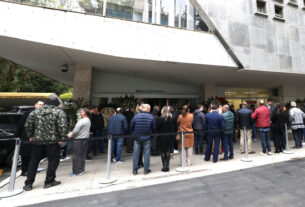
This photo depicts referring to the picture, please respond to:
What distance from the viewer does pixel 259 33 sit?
8.74 meters

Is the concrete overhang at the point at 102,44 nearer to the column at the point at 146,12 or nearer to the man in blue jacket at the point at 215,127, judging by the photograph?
the column at the point at 146,12

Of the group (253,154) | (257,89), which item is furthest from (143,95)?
(257,89)

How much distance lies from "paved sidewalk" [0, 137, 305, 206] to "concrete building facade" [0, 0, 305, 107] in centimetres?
467

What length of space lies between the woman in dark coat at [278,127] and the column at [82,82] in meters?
8.80

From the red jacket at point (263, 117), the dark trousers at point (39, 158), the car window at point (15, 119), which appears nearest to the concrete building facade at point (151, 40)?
the car window at point (15, 119)

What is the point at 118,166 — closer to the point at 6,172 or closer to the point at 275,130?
the point at 6,172

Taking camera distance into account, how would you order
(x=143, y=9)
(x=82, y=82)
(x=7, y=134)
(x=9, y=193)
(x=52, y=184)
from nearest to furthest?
(x=9, y=193) → (x=52, y=184) → (x=7, y=134) → (x=143, y=9) → (x=82, y=82)

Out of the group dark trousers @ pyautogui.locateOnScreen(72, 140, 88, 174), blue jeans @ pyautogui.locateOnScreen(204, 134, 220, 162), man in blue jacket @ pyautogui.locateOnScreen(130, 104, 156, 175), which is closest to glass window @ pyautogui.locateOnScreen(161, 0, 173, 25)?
man in blue jacket @ pyautogui.locateOnScreen(130, 104, 156, 175)

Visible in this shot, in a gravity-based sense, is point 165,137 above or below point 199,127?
below

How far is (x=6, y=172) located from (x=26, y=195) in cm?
242

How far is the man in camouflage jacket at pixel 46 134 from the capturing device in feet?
11.3

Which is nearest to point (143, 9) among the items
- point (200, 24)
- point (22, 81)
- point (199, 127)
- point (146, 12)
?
point (146, 12)

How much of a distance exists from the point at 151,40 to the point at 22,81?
20.0m

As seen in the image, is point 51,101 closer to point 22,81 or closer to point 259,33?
point 259,33
